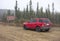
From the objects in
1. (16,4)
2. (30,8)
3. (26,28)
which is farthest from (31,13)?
(26,28)

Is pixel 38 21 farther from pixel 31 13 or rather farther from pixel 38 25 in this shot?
pixel 31 13

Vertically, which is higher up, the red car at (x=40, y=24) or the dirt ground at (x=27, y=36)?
the red car at (x=40, y=24)

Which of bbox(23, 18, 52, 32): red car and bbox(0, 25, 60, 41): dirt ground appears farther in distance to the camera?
bbox(23, 18, 52, 32): red car

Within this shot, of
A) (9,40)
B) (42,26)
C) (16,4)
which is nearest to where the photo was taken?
(9,40)

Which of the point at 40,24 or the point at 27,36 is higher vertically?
the point at 40,24

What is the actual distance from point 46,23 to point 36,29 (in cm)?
175

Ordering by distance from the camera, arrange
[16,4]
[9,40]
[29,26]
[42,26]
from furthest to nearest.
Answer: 1. [16,4]
2. [29,26]
3. [42,26]
4. [9,40]

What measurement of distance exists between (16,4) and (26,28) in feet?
87.5

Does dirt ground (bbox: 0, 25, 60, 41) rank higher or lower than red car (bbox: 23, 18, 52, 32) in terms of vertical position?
lower

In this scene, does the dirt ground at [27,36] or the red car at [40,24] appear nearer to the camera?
the dirt ground at [27,36]

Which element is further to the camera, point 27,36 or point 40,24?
point 40,24

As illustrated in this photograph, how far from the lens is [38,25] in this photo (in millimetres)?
24812

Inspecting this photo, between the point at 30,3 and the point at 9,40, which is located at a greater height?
the point at 30,3

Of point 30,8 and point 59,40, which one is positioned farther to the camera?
point 30,8
